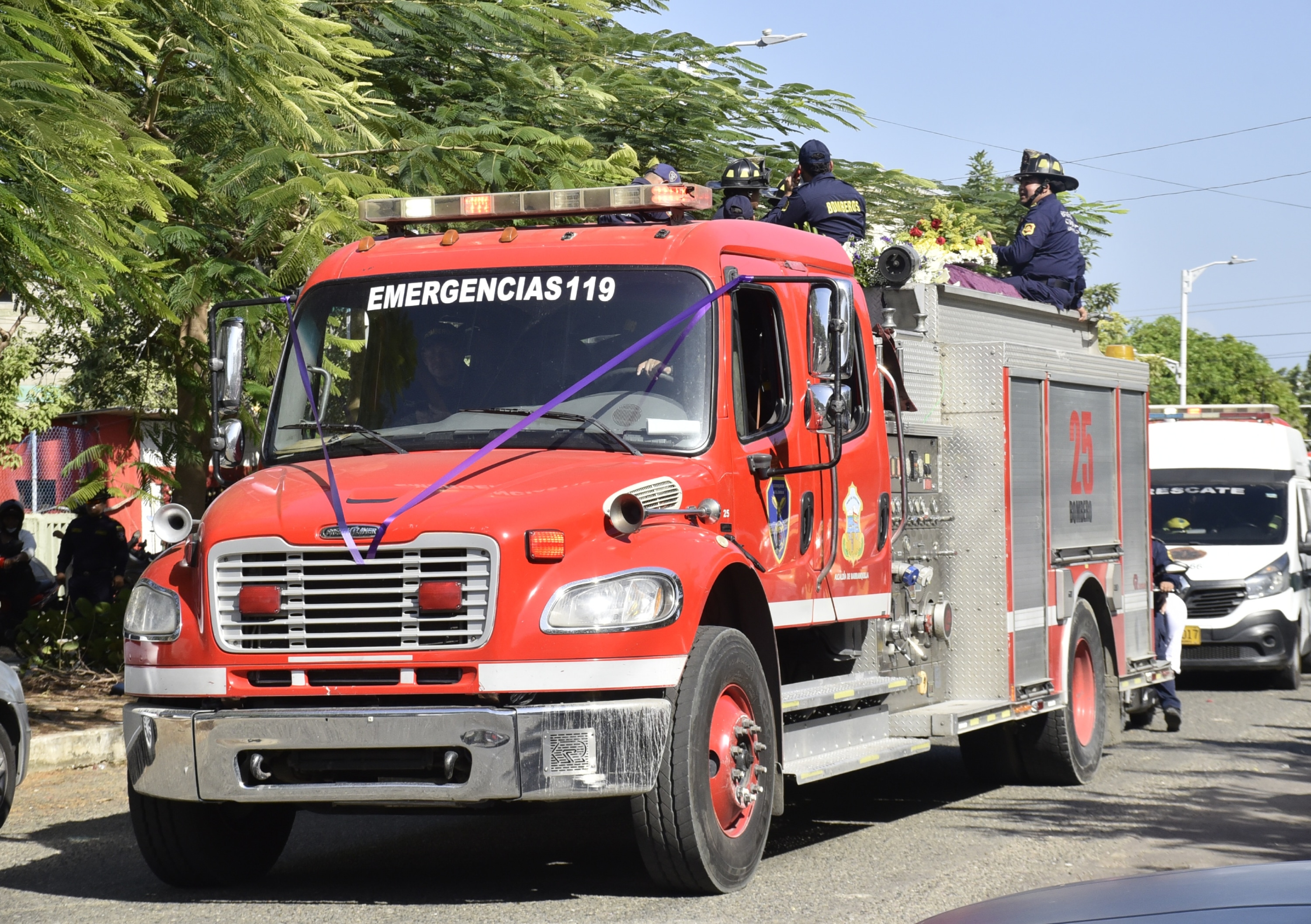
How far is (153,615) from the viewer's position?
677 cm

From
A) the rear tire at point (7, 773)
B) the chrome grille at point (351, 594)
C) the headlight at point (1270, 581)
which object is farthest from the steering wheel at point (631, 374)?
the headlight at point (1270, 581)

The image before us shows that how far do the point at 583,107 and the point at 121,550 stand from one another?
19.4ft

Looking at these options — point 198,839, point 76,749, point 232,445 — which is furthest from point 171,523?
point 76,749

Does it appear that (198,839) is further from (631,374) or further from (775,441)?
(775,441)

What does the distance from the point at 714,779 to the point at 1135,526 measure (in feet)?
19.7

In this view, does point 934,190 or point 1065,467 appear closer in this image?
point 1065,467

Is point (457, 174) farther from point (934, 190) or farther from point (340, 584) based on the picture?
point (934, 190)

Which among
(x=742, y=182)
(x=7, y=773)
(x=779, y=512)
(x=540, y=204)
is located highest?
(x=742, y=182)

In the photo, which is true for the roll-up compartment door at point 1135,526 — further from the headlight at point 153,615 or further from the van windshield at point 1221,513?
the headlight at point 153,615

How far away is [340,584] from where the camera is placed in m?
6.45

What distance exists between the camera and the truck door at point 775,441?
24.1 feet

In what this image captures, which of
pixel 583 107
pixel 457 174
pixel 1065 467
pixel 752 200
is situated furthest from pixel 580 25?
pixel 1065 467

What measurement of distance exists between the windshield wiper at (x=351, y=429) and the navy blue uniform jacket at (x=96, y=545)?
8796 mm

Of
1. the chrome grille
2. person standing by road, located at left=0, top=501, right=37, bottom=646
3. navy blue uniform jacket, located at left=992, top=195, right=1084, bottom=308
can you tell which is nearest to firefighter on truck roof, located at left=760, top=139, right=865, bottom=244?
navy blue uniform jacket, located at left=992, top=195, right=1084, bottom=308
